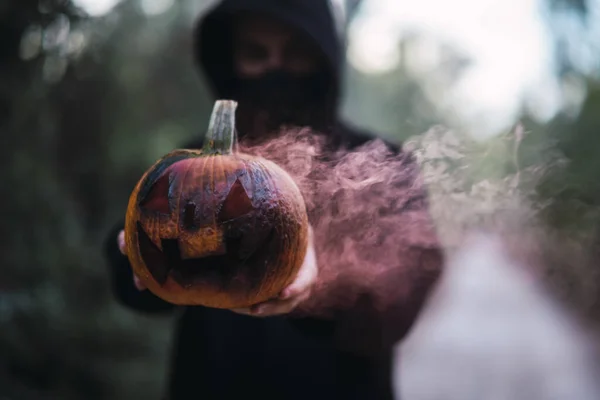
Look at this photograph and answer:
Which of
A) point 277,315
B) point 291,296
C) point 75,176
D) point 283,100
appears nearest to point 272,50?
point 283,100

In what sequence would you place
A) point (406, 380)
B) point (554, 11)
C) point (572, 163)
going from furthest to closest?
1. point (406, 380)
2. point (554, 11)
3. point (572, 163)

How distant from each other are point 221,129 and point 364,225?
0.58 metres

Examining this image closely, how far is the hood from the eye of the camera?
219 centimetres

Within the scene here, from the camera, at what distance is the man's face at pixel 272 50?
7.29 feet

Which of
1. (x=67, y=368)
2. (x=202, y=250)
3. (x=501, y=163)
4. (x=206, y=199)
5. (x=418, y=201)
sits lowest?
(x=67, y=368)

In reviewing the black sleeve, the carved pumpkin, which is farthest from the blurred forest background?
the carved pumpkin

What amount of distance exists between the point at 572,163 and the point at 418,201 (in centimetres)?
71

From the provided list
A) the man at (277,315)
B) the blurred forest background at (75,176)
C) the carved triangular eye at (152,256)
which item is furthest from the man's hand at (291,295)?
the blurred forest background at (75,176)

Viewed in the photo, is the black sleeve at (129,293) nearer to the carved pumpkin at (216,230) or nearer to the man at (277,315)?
the man at (277,315)

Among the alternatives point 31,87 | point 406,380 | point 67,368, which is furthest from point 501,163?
point 406,380

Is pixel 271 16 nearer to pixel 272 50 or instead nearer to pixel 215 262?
pixel 272 50

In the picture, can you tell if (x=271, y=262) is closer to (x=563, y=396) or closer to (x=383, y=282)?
(x=383, y=282)

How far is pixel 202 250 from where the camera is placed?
123 cm

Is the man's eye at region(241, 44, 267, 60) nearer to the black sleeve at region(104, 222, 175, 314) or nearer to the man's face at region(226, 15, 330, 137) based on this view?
the man's face at region(226, 15, 330, 137)
